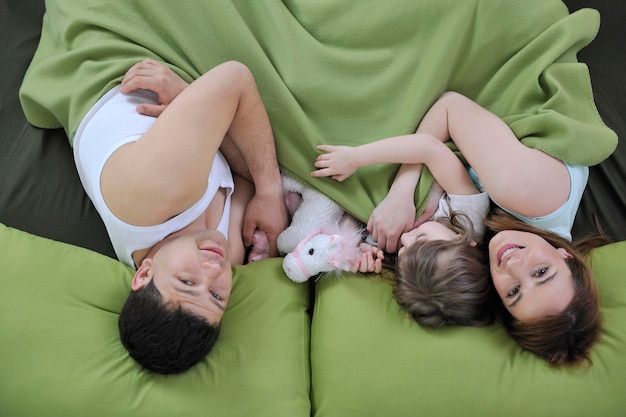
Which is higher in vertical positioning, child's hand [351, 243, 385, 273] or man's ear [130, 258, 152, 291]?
man's ear [130, 258, 152, 291]

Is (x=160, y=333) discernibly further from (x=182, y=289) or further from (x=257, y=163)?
(x=257, y=163)

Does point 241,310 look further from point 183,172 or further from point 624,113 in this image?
point 624,113

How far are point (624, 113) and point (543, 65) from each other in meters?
0.35

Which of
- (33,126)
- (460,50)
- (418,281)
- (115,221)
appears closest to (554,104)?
(460,50)

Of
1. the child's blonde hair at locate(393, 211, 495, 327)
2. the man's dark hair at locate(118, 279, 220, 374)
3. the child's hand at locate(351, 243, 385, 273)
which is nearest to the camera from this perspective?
the man's dark hair at locate(118, 279, 220, 374)

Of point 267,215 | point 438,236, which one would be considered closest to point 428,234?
point 438,236

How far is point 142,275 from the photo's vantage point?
1.17 m

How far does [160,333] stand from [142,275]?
0.15 metres

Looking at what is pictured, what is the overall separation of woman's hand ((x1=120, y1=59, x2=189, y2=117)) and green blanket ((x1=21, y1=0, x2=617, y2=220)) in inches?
2.0

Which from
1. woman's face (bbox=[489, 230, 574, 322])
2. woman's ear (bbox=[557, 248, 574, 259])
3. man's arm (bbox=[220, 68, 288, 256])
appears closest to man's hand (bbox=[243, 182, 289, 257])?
man's arm (bbox=[220, 68, 288, 256])

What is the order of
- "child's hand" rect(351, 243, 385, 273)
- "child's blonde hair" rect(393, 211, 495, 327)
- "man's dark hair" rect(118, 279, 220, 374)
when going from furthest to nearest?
"child's hand" rect(351, 243, 385, 273)
"child's blonde hair" rect(393, 211, 495, 327)
"man's dark hair" rect(118, 279, 220, 374)

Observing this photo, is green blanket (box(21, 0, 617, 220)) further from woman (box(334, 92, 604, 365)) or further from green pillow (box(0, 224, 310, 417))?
green pillow (box(0, 224, 310, 417))

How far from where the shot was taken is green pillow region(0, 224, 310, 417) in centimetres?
110

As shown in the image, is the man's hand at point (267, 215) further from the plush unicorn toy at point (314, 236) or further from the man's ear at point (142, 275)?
the man's ear at point (142, 275)
